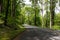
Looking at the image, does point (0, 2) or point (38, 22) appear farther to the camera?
point (38, 22)

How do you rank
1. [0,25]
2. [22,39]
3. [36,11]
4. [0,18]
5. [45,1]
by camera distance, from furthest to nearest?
1. [36,11]
2. [45,1]
3. [0,18]
4. [0,25]
5. [22,39]

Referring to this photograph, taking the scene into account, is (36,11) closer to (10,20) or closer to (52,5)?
(52,5)

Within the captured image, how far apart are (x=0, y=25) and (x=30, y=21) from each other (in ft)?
168

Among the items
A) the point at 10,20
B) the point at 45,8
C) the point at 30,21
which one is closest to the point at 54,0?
the point at 45,8

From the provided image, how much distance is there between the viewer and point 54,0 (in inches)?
1268

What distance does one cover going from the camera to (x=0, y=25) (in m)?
18.5

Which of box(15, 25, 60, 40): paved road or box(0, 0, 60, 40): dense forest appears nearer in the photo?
box(15, 25, 60, 40): paved road

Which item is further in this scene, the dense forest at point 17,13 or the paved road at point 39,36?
the dense forest at point 17,13

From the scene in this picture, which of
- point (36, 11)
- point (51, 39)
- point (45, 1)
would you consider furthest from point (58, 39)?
point (36, 11)

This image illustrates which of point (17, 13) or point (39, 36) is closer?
point (39, 36)

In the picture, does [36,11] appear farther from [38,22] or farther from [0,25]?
[0,25]

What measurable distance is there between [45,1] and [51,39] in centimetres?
2713

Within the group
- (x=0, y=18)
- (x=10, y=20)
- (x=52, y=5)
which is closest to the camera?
(x=0, y=18)

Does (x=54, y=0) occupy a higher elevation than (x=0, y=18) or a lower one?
higher
